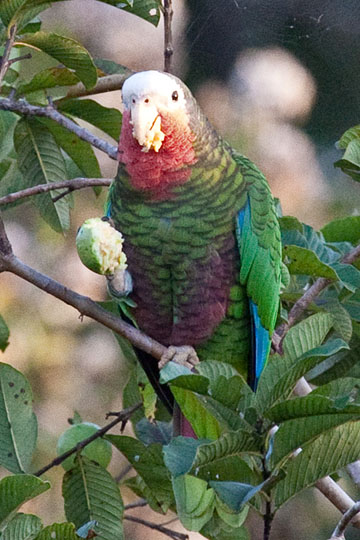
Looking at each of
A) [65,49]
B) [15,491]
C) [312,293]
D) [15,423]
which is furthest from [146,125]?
[15,491]

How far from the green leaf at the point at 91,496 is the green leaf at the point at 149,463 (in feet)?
0.18

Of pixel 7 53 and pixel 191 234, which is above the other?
pixel 7 53

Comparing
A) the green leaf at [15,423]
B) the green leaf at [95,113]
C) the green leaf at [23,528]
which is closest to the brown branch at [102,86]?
the green leaf at [95,113]

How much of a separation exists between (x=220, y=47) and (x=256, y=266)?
4.53 feet

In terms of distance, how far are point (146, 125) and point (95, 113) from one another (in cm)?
28

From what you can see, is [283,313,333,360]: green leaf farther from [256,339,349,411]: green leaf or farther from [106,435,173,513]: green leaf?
[106,435,173,513]: green leaf

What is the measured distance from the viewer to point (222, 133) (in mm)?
2982

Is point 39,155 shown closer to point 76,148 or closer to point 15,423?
point 76,148

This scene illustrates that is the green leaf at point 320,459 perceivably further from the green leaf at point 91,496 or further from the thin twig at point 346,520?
the green leaf at point 91,496

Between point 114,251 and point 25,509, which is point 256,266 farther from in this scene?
point 25,509

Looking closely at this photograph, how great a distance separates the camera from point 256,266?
5.06 ft

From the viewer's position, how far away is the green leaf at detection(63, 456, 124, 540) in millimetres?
1355

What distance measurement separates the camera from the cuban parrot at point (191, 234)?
1.49 metres

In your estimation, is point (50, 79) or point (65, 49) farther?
point (50, 79)
